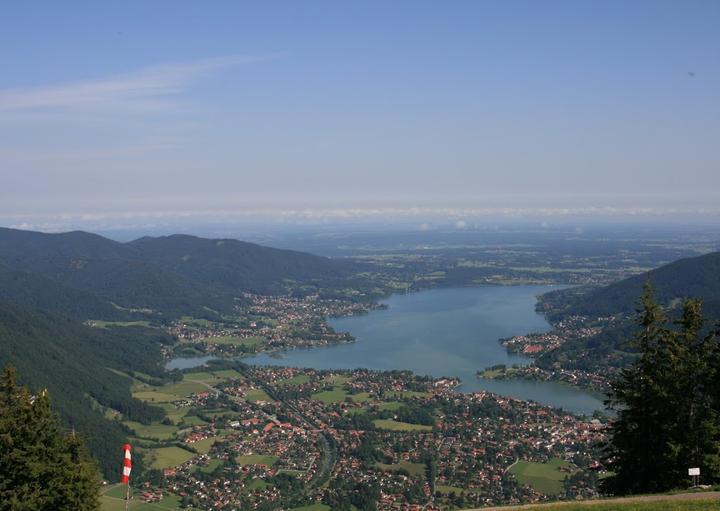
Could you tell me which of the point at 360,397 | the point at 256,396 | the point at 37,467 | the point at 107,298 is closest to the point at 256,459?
the point at 360,397

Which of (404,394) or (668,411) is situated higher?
(668,411)

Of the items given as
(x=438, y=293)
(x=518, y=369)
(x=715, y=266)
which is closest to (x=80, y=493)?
(x=518, y=369)

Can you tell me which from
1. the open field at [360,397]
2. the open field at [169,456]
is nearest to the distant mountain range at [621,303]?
the open field at [360,397]

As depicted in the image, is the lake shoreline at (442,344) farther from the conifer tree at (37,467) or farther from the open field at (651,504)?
the conifer tree at (37,467)

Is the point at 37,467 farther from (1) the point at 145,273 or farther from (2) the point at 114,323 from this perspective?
(1) the point at 145,273

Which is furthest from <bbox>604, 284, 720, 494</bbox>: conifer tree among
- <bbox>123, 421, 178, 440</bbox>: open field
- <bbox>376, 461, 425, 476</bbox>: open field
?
<bbox>123, 421, 178, 440</bbox>: open field

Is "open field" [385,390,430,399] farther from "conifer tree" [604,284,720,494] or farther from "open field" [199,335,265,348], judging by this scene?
"conifer tree" [604,284,720,494]

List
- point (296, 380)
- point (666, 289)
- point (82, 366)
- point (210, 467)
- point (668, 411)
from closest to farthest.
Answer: point (668, 411) < point (210, 467) < point (296, 380) < point (82, 366) < point (666, 289)
